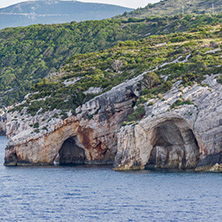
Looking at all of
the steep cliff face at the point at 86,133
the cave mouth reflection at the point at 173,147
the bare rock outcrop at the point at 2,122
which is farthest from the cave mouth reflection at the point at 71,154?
the bare rock outcrop at the point at 2,122

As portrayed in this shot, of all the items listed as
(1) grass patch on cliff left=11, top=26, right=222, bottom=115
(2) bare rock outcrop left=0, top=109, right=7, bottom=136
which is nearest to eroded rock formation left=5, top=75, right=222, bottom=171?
(1) grass patch on cliff left=11, top=26, right=222, bottom=115

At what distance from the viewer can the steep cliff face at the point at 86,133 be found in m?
81.8

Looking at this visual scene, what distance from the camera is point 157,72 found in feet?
284

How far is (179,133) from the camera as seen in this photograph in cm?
7212

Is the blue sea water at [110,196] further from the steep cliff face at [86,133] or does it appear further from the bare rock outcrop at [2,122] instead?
the bare rock outcrop at [2,122]

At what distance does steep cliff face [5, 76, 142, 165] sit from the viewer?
268ft

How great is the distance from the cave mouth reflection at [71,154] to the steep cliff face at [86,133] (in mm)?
1761

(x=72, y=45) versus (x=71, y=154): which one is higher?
(x=72, y=45)

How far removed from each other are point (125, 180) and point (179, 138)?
1052 cm

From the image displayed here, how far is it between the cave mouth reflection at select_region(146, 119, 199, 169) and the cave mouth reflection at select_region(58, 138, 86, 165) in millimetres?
13112

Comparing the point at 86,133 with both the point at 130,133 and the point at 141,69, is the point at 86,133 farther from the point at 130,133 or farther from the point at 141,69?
the point at 141,69

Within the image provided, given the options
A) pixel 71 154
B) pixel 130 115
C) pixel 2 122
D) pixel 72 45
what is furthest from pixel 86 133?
pixel 72 45

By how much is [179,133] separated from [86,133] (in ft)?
49.6

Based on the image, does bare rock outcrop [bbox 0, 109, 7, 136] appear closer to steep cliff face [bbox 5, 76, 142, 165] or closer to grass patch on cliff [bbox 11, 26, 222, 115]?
grass patch on cliff [bbox 11, 26, 222, 115]
